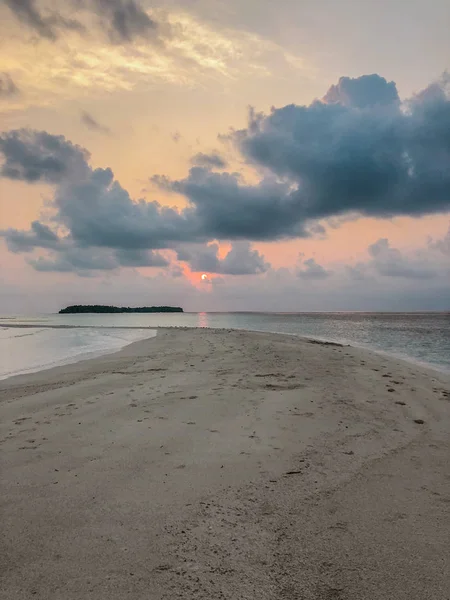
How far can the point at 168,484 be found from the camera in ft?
16.0

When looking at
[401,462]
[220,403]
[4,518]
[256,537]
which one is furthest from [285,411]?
[4,518]

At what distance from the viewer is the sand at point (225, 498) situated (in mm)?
3213

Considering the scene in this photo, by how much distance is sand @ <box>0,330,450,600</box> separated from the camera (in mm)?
3213

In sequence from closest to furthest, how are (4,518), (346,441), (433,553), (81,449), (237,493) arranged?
1. (433,553)
2. (4,518)
3. (237,493)
4. (81,449)
5. (346,441)

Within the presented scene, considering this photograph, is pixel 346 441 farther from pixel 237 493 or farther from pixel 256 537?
pixel 256 537

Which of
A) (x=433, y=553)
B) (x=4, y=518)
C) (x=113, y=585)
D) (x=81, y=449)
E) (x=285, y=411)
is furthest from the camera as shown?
(x=285, y=411)

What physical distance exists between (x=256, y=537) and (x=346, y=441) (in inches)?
134

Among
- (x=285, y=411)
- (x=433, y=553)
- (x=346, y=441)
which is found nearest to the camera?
(x=433, y=553)

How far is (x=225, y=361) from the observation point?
1661 cm

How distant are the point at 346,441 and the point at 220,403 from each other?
10.5 ft

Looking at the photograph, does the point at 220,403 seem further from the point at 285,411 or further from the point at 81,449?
the point at 81,449

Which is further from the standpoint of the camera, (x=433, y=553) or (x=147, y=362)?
(x=147, y=362)

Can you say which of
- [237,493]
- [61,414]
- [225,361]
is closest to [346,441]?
[237,493]

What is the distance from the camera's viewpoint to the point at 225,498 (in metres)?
4.54
